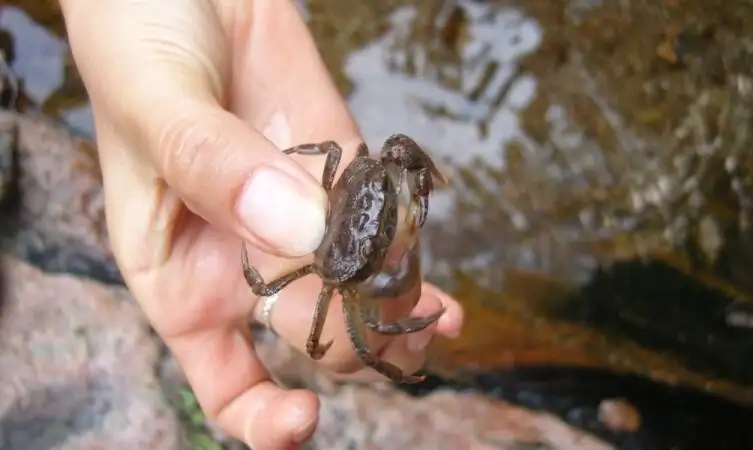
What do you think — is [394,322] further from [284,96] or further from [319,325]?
[284,96]

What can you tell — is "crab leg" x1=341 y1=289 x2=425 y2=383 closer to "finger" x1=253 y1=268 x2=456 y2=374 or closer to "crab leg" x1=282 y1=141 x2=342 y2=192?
"finger" x1=253 y1=268 x2=456 y2=374

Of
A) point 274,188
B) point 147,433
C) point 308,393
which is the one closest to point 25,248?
point 147,433

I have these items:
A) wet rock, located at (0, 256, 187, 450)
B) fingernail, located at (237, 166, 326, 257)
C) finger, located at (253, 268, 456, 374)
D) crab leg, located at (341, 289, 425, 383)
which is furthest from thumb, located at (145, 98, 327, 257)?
wet rock, located at (0, 256, 187, 450)

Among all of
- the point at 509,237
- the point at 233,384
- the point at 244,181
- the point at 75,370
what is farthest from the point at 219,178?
the point at 509,237

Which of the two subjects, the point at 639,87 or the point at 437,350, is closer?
the point at 437,350

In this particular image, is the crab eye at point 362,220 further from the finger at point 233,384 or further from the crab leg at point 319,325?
the finger at point 233,384

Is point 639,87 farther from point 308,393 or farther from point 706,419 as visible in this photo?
point 308,393
